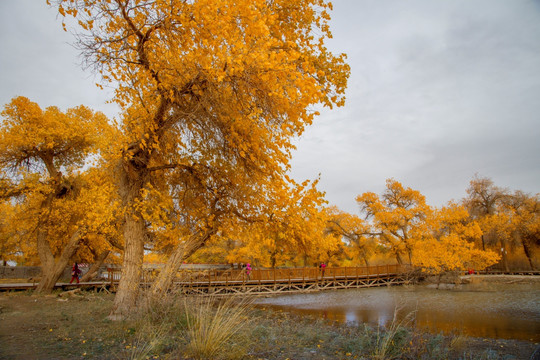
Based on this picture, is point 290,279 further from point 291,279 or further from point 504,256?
point 504,256

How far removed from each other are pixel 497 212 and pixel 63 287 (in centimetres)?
3885

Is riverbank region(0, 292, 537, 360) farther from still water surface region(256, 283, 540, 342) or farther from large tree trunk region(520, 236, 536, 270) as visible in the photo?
large tree trunk region(520, 236, 536, 270)

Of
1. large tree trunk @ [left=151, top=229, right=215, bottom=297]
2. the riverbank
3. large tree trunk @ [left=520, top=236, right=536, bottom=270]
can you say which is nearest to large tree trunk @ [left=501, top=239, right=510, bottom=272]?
large tree trunk @ [left=520, top=236, right=536, bottom=270]

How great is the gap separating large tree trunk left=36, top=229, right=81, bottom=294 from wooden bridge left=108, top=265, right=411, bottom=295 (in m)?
5.87

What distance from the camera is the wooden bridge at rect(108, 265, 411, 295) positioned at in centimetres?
→ 2373

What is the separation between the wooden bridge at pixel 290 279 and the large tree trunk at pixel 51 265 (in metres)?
5.87

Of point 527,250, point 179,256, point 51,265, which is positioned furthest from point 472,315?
point 527,250

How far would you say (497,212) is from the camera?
1253 inches

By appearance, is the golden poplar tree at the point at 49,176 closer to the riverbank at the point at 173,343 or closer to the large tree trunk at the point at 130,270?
the large tree trunk at the point at 130,270

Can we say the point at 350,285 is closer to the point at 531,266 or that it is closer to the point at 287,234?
the point at 531,266

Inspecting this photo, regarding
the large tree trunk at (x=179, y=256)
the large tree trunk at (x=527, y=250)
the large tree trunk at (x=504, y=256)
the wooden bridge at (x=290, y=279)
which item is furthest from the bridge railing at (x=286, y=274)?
the large tree trunk at (x=179, y=256)

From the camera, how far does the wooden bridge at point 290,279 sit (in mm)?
23734

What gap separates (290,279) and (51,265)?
17.8 metres

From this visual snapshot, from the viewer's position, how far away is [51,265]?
599 inches
